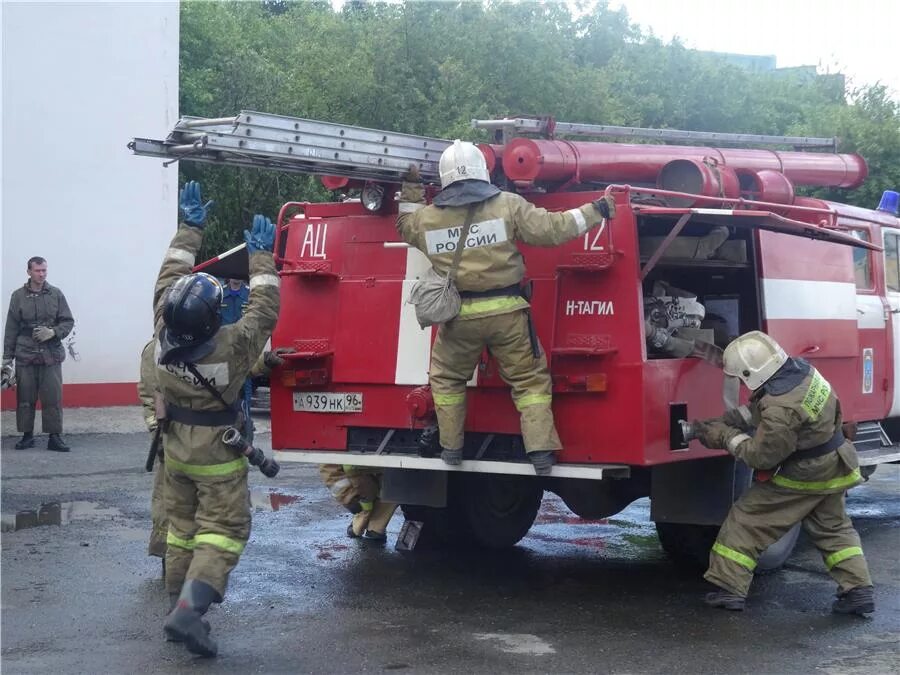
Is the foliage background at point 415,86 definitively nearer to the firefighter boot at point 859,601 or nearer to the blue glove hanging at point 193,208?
the firefighter boot at point 859,601

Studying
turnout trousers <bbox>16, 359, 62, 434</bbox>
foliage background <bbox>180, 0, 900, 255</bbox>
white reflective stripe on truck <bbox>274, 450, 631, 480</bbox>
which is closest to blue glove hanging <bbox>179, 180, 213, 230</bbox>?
white reflective stripe on truck <bbox>274, 450, 631, 480</bbox>

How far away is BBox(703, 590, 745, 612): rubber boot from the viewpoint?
6.38m

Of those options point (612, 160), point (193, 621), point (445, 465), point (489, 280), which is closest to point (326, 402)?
point (445, 465)

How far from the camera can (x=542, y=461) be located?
20.1 ft

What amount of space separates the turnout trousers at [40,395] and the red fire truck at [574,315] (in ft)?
16.4

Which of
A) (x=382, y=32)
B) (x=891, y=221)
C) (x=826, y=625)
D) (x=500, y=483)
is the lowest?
(x=826, y=625)

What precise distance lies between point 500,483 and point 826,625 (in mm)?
2140

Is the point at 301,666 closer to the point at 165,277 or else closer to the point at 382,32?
the point at 165,277

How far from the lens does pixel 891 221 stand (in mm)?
8961

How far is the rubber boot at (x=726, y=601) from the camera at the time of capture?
6.38 meters

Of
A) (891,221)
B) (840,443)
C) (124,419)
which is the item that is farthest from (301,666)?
(124,419)

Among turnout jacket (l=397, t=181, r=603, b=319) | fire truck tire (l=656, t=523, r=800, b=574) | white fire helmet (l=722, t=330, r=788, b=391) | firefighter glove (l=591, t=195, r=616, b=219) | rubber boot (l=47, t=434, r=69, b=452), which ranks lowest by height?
fire truck tire (l=656, t=523, r=800, b=574)

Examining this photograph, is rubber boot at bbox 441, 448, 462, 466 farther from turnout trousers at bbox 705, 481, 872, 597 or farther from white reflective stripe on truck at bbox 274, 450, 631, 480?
turnout trousers at bbox 705, 481, 872, 597

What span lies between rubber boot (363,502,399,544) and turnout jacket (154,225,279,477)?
2.38 metres
